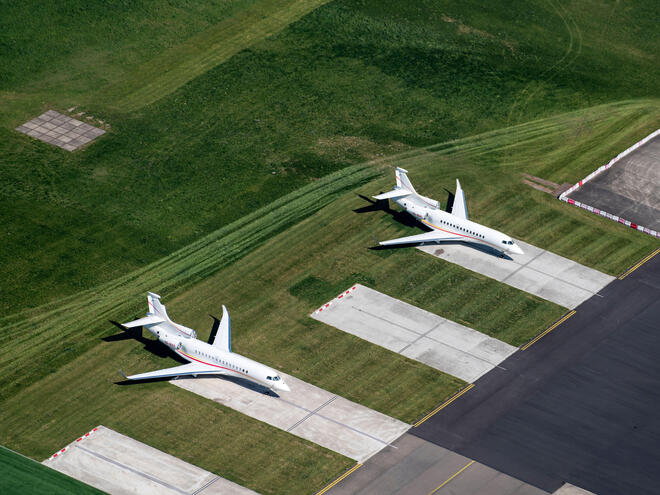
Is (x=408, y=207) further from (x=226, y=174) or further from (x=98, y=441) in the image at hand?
(x=98, y=441)

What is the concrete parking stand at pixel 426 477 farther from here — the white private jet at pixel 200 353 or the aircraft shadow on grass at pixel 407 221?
the aircraft shadow on grass at pixel 407 221

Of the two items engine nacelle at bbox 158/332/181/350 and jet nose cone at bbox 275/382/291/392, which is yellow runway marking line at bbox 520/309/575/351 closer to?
jet nose cone at bbox 275/382/291/392

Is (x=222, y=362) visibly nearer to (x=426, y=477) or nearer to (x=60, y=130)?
(x=426, y=477)

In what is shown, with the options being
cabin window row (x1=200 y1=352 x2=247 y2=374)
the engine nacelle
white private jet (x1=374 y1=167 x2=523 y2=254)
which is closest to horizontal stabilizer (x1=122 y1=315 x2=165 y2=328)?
the engine nacelle

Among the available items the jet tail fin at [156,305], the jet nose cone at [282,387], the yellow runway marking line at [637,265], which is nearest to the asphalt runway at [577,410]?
the yellow runway marking line at [637,265]

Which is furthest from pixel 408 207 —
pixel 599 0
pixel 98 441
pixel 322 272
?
pixel 599 0

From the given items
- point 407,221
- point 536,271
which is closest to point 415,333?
point 536,271
